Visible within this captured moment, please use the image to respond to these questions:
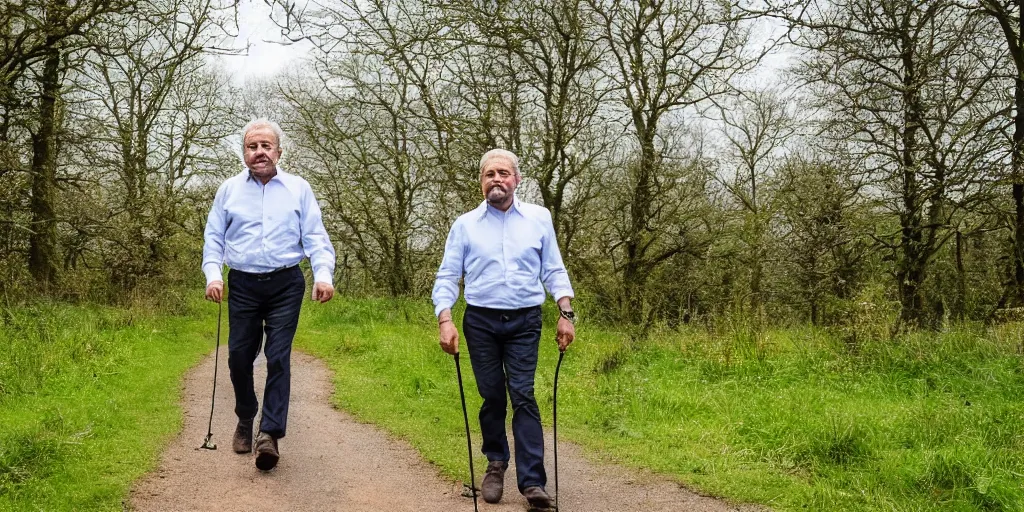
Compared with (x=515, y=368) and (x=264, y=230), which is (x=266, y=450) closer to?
(x=264, y=230)

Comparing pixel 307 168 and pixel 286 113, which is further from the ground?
pixel 286 113

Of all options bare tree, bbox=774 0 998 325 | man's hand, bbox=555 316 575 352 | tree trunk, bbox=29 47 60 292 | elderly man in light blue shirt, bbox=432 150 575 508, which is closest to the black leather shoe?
elderly man in light blue shirt, bbox=432 150 575 508

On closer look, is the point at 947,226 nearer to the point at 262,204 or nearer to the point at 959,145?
the point at 959,145

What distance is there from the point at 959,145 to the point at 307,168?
50.6 ft

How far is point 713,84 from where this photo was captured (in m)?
14.2

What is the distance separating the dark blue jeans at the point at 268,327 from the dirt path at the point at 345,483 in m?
0.20

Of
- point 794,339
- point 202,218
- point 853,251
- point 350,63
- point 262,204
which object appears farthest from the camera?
point 202,218

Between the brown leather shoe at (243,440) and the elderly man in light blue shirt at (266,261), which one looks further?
the brown leather shoe at (243,440)

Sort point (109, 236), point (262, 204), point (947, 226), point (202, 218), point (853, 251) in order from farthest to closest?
point (202, 218), point (853, 251), point (109, 236), point (947, 226), point (262, 204)

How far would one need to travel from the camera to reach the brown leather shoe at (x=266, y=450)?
4.84 meters

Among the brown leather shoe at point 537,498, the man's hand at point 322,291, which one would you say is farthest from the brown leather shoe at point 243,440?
the brown leather shoe at point 537,498

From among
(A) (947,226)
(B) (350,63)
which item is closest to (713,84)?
(A) (947,226)

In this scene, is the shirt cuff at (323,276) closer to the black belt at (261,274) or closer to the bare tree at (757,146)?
the black belt at (261,274)

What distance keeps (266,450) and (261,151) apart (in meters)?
1.87
